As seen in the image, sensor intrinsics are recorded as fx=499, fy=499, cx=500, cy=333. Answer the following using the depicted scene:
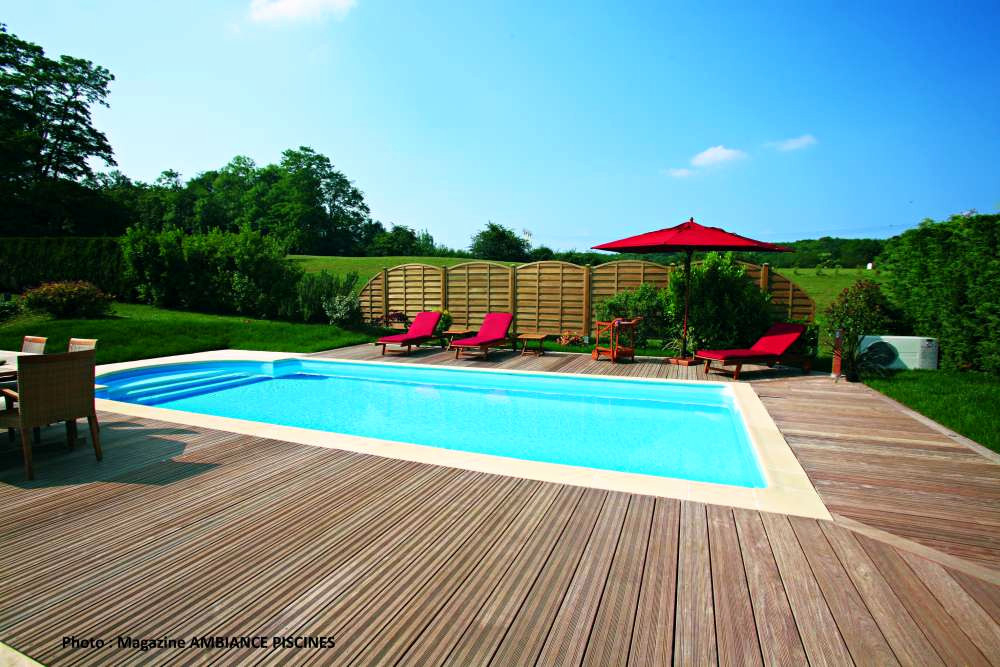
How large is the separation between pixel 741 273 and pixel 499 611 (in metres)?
8.72

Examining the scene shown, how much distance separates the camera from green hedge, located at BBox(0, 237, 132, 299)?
1587cm

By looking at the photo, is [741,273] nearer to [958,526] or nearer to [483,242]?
[958,526]

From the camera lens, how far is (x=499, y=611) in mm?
1966

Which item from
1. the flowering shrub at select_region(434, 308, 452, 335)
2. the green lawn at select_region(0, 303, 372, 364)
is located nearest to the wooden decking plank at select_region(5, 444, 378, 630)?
the green lawn at select_region(0, 303, 372, 364)

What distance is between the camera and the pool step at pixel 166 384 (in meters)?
7.29

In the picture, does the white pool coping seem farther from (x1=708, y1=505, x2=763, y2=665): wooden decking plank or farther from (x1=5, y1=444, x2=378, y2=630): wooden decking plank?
(x1=5, y1=444, x2=378, y2=630): wooden decking plank

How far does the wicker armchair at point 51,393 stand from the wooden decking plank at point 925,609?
489cm

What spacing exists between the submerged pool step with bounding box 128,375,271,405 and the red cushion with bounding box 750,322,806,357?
838 centimetres

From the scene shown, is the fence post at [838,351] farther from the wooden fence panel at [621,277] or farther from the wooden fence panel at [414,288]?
the wooden fence panel at [414,288]

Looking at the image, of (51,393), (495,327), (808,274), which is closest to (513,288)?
(495,327)

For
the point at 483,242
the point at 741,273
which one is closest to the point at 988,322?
the point at 741,273

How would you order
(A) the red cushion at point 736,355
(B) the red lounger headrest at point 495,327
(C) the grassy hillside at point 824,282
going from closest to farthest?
(A) the red cushion at point 736,355, (B) the red lounger headrest at point 495,327, (C) the grassy hillside at point 824,282

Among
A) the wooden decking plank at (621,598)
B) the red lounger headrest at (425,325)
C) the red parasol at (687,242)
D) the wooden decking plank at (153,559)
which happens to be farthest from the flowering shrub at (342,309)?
the wooden decking plank at (621,598)

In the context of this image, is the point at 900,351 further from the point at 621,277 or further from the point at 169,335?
the point at 169,335
